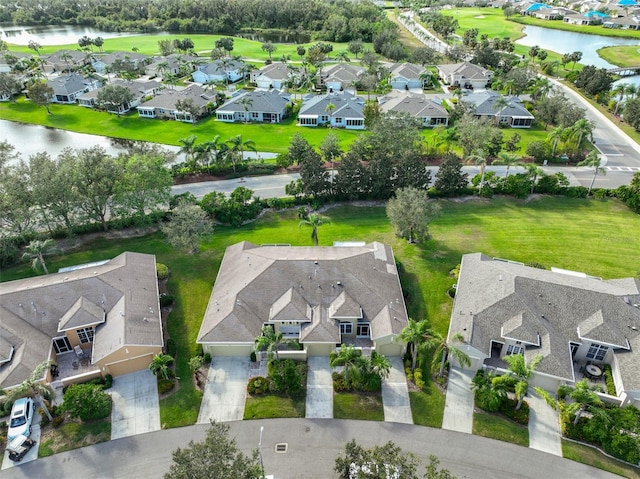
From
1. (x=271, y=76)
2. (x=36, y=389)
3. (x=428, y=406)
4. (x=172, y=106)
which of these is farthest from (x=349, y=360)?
(x=271, y=76)

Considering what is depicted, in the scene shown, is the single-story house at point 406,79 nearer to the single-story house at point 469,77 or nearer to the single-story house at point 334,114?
the single-story house at point 469,77

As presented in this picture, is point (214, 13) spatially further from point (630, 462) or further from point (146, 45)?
point (630, 462)

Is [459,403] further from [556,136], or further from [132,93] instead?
[132,93]

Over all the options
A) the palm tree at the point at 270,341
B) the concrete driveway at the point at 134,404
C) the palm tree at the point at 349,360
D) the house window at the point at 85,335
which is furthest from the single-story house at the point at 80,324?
the palm tree at the point at 349,360

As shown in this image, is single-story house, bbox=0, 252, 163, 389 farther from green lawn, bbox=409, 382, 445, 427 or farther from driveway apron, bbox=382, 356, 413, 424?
green lawn, bbox=409, 382, 445, 427

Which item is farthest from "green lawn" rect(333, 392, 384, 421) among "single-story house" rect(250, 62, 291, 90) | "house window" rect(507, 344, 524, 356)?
"single-story house" rect(250, 62, 291, 90)
